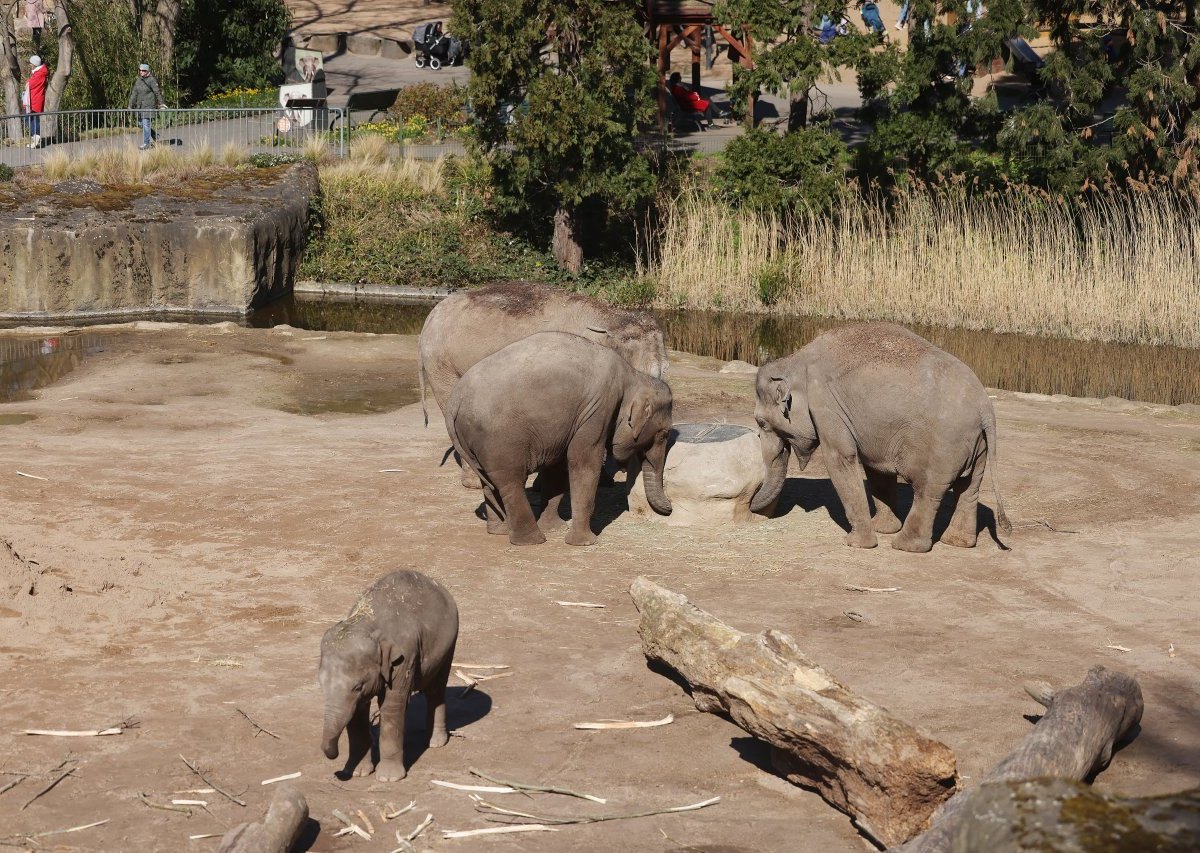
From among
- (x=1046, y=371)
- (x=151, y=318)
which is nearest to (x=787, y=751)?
(x=1046, y=371)

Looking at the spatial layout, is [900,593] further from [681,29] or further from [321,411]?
[681,29]

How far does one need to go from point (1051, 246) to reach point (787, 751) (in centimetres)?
1715

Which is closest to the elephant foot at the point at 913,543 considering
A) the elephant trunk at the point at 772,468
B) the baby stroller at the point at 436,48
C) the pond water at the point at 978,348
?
the elephant trunk at the point at 772,468

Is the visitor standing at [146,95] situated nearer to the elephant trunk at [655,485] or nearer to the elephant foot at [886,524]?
the elephant trunk at [655,485]

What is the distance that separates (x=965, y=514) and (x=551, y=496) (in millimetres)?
2849

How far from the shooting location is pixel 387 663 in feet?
20.9

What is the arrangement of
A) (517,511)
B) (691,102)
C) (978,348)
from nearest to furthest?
(517,511) < (978,348) < (691,102)

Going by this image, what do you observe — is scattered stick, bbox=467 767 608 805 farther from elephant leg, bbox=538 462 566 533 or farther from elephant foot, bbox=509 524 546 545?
elephant leg, bbox=538 462 566 533

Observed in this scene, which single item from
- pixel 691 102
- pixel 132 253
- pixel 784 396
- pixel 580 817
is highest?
pixel 691 102

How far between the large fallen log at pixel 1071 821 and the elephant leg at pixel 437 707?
3512mm

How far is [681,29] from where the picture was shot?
35531mm

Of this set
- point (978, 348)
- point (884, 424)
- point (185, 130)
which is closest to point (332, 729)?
point (884, 424)

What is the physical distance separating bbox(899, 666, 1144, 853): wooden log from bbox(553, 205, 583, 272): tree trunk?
1803 centimetres

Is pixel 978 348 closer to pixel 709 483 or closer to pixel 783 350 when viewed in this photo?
pixel 783 350
